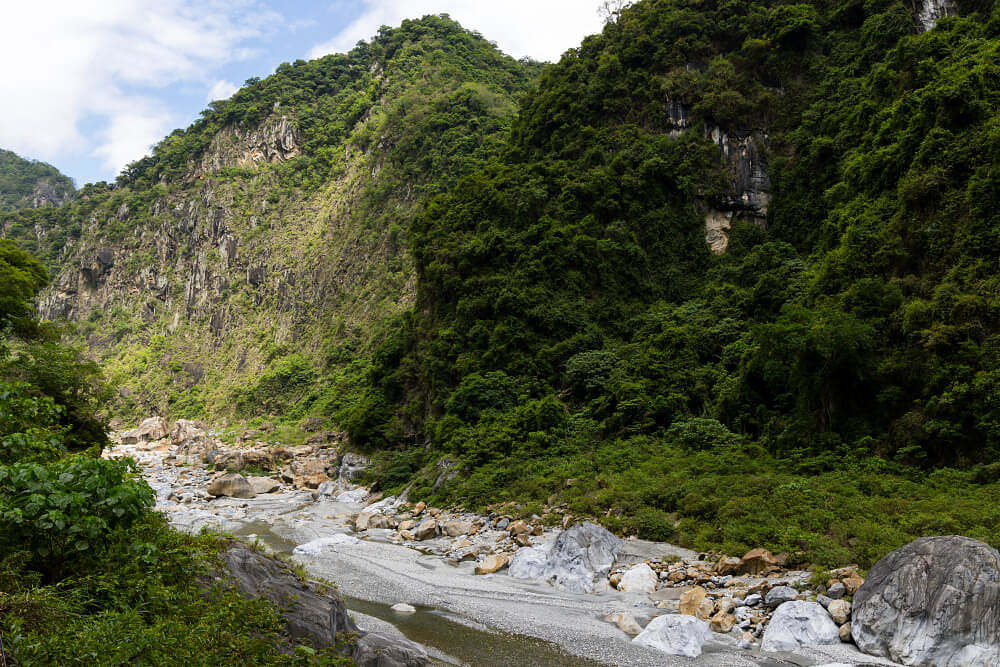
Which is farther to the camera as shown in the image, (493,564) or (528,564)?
(493,564)

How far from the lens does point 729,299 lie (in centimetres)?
2559

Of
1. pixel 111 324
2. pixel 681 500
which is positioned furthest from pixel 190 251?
pixel 681 500

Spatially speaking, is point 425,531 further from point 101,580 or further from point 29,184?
point 29,184

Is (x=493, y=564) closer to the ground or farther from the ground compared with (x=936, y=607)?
closer to the ground

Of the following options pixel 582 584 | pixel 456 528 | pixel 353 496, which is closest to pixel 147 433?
pixel 353 496

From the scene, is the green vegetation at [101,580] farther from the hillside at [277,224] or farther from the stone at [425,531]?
the hillside at [277,224]

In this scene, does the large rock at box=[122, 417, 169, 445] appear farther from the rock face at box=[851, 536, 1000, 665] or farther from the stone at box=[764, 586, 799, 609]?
the rock face at box=[851, 536, 1000, 665]

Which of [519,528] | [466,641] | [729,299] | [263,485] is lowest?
[263,485]

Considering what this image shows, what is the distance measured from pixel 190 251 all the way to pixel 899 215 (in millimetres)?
78500

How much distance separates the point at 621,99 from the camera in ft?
117

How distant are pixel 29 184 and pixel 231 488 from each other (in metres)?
142

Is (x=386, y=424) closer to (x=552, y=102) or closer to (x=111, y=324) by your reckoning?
(x=552, y=102)

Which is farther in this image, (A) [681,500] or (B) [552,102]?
(B) [552,102]

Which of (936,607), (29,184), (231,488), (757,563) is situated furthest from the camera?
(29,184)
